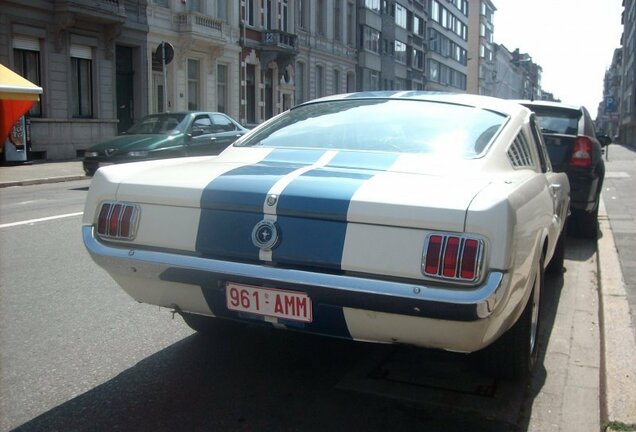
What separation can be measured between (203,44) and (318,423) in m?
29.1

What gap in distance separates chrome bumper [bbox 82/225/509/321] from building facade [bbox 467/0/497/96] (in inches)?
3789

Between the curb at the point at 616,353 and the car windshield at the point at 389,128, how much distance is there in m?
1.45

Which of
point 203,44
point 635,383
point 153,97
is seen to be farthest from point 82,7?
point 635,383

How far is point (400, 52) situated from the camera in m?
59.8

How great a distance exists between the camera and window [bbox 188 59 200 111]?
3089cm

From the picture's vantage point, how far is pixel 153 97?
28312mm

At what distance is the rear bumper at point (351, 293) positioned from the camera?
2770 mm

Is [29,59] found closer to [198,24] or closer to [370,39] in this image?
[198,24]

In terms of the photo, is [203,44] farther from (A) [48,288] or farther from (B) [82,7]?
(A) [48,288]

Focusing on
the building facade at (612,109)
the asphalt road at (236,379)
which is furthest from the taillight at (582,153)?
the building facade at (612,109)

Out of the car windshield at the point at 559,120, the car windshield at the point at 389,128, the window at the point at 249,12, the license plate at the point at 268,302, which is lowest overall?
the license plate at the point at 268,302

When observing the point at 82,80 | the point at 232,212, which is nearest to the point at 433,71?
the point at 82,80

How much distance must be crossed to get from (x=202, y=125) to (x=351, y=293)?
12897 mm

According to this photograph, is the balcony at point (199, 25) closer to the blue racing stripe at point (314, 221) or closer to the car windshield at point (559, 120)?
the car windshield at point (559, 120)
